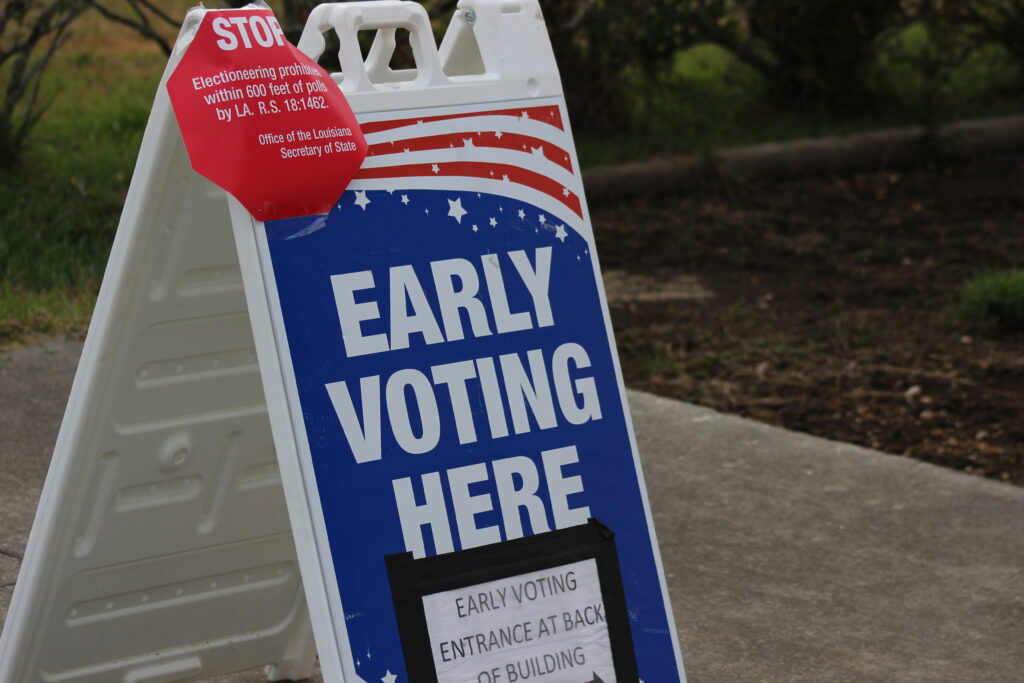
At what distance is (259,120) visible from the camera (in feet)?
7.17

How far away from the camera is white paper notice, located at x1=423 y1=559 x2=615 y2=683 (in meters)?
2.23

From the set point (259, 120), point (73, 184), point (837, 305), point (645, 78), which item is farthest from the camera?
point (645, 78)

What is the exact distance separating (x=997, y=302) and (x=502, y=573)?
447cm

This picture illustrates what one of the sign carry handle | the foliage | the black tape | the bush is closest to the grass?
the foliage

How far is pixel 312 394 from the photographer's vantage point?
7.16 feet

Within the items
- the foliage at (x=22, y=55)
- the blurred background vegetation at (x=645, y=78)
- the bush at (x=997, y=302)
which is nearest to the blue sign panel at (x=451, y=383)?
the bush at (x=997, y=302)

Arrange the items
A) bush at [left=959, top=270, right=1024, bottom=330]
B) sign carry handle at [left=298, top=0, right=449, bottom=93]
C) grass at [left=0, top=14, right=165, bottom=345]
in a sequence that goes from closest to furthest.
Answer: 1. sign carry handle at [left=298, top=0, right=449, bottom=93]
2. grass at [left=0, top=14, right=165, bottom=345]
3. bush at [left=959, top=270, right=1024, bottom=330]

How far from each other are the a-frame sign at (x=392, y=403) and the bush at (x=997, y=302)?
164 inches

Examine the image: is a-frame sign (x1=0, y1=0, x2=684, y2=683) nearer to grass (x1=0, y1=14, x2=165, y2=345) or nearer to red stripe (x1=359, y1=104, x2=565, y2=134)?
red stripe (x1=359, y1=104, x2=565, y2=134)

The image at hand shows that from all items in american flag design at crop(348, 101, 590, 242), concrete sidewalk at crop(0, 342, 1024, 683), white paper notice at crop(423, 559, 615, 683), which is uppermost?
american flag design at crop(348, 101, 590, 242)

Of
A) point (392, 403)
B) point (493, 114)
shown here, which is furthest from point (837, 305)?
point (392, 403)

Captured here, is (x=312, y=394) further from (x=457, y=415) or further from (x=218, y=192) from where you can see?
(x=218, y=192)

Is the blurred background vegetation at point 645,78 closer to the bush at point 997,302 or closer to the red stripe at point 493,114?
the bush at point 997,302

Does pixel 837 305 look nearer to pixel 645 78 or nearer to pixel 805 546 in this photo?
pixel 805 546
